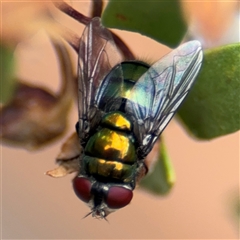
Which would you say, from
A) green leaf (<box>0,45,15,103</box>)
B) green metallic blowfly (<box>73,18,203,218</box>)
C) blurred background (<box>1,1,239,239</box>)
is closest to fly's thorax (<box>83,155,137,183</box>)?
green metallic blowfly (<box>73,18,203,218</box>)

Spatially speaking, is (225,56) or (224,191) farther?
(224,191)

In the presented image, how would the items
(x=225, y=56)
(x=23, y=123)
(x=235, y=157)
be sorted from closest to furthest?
(x=225, y=56) < (x=23, y=123) < (x=235, y=157)

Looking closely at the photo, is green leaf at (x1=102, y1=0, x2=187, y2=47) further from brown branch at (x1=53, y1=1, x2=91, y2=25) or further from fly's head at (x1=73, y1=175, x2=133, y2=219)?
fly's head at (x1=73, y1=175, x2=133, y2=219)

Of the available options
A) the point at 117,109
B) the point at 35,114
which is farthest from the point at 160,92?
the point at 35,114

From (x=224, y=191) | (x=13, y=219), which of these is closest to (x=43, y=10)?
(x=13, y=219)

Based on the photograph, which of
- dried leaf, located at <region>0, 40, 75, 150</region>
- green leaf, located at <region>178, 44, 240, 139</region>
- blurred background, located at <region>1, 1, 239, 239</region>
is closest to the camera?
green leaf, located at <region>178, 44, 240, 139</region>

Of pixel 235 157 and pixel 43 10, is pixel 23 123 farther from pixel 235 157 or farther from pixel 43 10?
pixel 235 157
